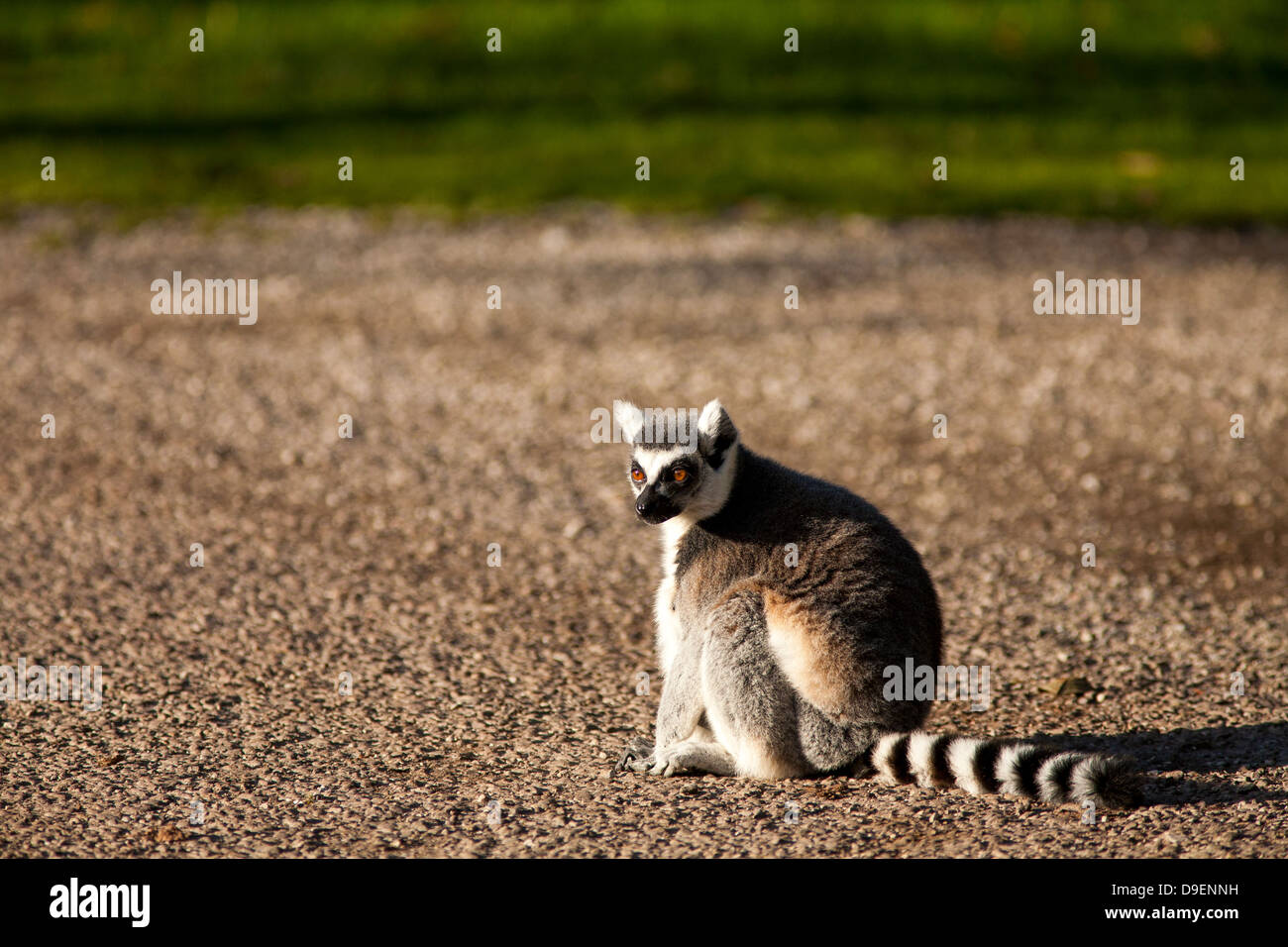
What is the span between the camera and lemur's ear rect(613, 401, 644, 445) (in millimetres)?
5406

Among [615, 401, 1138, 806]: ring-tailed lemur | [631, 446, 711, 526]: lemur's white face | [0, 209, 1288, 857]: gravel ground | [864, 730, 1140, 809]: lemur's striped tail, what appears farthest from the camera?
[631, 446, 711, 526]: lemur's white face

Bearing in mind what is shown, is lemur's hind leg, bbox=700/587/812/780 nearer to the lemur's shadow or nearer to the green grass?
the lemur's shadow

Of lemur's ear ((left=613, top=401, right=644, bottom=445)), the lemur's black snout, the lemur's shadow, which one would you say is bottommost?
the lemur's shadow

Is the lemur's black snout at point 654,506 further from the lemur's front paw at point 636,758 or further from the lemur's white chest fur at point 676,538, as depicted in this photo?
the lemur's front paw at point 636,758

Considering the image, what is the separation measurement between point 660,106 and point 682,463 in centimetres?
1488

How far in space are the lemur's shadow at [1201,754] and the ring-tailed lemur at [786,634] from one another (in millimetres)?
448

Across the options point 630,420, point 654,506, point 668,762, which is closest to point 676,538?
point 654,506

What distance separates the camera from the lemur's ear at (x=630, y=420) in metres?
5.41

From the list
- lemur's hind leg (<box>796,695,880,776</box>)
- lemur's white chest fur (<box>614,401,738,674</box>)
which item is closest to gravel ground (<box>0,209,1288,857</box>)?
lemur's hind leg (<box>796,695,880,776</box>)

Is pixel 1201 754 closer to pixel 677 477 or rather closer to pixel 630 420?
pixel 677 477

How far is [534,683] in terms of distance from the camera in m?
6.28

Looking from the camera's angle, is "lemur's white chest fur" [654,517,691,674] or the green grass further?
the green grass

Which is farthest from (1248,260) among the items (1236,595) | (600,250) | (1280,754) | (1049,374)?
(1280,754)

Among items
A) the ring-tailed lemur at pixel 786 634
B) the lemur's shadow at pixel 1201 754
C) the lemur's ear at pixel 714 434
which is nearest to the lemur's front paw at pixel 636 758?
the ring-tailed lemur at pixel 786 634
